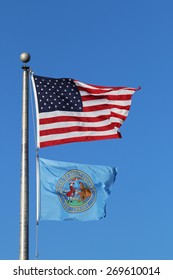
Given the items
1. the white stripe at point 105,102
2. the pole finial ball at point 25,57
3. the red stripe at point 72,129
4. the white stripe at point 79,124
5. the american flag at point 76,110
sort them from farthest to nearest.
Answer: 1. the white stripe at point 105,102
2. the american flag at point 76,110
3. the white stripe at point 79,124
4. the red stripe at point 72,129
5. the pole finial ball at point 25,57

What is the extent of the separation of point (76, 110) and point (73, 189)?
10.8 feet

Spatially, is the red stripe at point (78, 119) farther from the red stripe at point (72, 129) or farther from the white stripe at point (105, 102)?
the white stripe at point (105, 102)

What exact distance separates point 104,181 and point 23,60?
5.48m

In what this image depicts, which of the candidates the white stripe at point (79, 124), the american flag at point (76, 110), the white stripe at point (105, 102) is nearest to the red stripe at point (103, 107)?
the american flag at point (76, 110)

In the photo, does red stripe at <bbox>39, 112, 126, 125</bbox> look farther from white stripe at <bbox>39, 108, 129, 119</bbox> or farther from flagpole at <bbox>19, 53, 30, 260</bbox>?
flagpole at <bbox>19, 53, 30, 260</bbox>

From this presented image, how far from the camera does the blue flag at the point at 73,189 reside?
109 feet

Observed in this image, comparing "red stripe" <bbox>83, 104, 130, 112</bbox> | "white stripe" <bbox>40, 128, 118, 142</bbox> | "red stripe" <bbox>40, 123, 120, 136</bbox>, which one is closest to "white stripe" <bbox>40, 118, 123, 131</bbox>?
"red stripe" <bbox>40, 123, 120, 136</bbox>

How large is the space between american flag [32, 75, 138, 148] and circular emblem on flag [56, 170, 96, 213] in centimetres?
137

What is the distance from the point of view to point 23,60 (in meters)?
33.2

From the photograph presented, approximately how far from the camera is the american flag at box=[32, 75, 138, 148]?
111 ft

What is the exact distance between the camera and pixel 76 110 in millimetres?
34938
